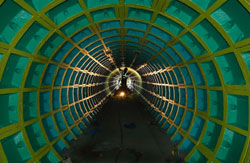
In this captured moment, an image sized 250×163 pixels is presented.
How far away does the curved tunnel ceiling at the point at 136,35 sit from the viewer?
5.87m

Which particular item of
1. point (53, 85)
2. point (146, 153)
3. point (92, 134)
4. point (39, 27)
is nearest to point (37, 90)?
point (53, 85)

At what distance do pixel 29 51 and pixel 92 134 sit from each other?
9.40m

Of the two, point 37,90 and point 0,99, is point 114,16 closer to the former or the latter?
point 37,90

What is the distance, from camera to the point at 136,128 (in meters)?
15.6

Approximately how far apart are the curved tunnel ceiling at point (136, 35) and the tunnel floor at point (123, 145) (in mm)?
1217

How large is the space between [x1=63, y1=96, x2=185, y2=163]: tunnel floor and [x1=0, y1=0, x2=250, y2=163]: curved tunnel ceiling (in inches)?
47.9

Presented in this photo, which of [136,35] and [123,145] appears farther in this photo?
[123,145]

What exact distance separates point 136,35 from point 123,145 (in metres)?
8.83

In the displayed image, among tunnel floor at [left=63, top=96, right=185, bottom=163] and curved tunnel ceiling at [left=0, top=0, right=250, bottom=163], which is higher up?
curved tunnel ceiling at [left=0, top=0, right=250, bottom=163]

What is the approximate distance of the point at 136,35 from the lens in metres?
11.3

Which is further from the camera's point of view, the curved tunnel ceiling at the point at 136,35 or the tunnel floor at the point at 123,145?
the tunnel floor at the point at 123,145

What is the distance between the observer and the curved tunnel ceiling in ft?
19.3

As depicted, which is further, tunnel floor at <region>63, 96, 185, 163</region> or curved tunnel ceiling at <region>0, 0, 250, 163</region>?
tunnel floor at <region>63, 96, 185, 163</region>

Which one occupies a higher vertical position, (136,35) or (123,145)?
(136,35)
